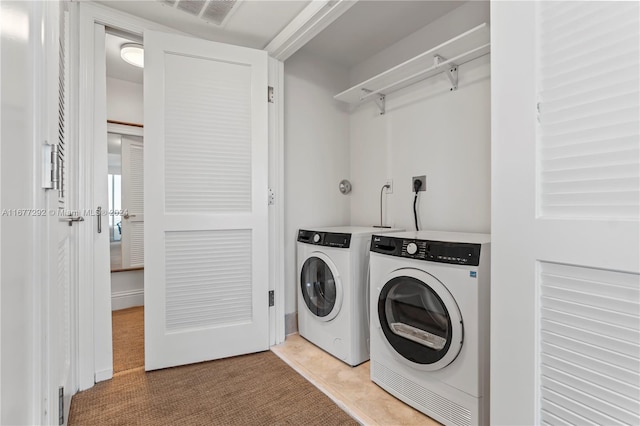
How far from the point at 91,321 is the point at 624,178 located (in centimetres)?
243

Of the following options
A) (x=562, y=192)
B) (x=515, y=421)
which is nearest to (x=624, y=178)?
(x=562, y=192)

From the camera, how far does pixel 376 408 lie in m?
1.66

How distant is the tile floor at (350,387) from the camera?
1588 mm

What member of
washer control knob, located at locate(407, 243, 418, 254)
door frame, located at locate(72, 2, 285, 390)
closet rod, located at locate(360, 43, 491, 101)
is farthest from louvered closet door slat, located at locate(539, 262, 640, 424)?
door frame, located at locate(72, 2, 285, 390)

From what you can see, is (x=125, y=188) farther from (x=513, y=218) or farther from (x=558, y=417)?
(x=558, y=417)

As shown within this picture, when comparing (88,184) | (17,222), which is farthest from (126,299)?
(17,222)

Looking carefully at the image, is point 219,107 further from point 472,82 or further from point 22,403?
point 22,403

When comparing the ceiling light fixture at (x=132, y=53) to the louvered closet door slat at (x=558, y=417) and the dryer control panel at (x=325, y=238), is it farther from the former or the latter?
the louvered closet door slat at (x=558, y=417)

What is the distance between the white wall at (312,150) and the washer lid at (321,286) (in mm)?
238

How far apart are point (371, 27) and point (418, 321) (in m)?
2.07

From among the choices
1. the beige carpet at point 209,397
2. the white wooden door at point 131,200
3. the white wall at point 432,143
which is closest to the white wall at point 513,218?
the beige carpet at point 209,397

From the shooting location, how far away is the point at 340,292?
6.92 feet

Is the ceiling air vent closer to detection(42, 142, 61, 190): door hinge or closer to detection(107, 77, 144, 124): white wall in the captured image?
detection(42, 142, 61, 190): door hinge

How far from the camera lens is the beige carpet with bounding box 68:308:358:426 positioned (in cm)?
156
